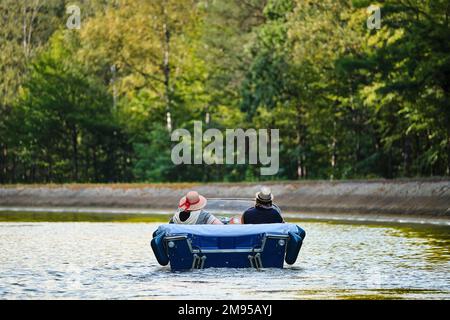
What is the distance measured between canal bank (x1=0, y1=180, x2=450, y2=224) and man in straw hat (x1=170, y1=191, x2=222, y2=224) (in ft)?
48.7

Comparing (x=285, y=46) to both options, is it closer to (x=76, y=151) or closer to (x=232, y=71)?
(x=232, y=71)

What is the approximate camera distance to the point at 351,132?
230ft

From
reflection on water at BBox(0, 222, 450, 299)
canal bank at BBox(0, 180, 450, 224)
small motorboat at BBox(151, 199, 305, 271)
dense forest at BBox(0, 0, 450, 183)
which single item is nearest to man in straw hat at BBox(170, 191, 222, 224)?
reflection on water at BBox(0, 222, 450, 299)

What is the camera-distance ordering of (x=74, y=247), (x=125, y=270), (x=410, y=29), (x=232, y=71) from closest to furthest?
(x=125, y=270) → (x=74, y=247) → (x=410, y=29) → (x=232, y=71)

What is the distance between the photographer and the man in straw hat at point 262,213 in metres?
21.0

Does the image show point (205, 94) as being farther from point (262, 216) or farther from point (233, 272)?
point (233, 272)

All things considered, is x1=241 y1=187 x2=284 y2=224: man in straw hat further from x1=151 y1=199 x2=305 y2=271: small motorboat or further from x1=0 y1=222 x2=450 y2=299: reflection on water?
x1=151 y1=199 x2=305 y2=271: small motorboat

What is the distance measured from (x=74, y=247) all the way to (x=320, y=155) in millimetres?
49116

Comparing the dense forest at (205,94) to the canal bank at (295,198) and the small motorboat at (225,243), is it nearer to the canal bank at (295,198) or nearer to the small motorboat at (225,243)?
the canal bank at (295,198)

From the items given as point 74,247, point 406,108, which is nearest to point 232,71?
point 406,108

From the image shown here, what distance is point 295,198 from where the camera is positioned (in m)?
45.2

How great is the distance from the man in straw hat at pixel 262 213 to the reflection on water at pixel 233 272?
3.16ft

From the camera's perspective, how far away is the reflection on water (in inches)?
640

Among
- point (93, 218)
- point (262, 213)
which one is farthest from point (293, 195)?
point (262, 213)
